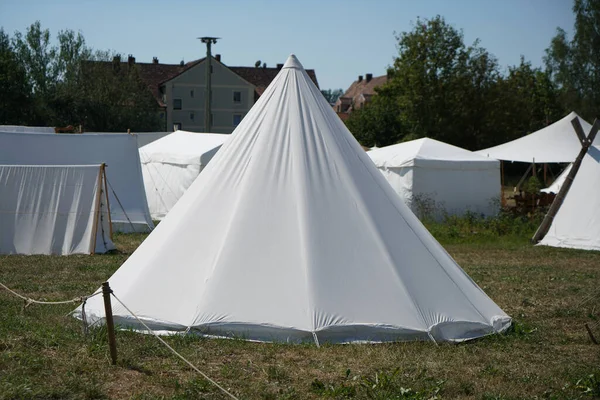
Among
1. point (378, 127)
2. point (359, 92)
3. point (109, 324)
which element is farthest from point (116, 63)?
point (109, 324)

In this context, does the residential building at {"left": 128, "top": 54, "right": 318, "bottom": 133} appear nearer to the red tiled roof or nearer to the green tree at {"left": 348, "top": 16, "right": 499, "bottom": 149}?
the red tiled roof

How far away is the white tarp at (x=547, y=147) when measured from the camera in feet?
88.8

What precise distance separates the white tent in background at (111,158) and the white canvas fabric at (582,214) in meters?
9.89

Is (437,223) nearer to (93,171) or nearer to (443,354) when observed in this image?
(93,171)

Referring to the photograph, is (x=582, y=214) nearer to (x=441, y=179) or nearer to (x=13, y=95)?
(x=441, y=179)

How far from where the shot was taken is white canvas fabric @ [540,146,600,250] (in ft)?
54.3

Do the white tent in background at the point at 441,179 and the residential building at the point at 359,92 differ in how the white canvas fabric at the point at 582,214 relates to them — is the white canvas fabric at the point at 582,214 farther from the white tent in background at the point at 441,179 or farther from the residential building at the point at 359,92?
the residential building at the point at 359,92

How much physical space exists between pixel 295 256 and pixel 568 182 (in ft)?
38.2

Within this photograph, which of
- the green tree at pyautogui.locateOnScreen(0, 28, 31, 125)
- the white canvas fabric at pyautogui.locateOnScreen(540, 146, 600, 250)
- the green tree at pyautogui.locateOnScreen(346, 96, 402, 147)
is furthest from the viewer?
the green tree at pyautogui.locateOnScreen(346, 96, 402, 147)

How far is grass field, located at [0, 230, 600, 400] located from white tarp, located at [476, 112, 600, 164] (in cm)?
1882

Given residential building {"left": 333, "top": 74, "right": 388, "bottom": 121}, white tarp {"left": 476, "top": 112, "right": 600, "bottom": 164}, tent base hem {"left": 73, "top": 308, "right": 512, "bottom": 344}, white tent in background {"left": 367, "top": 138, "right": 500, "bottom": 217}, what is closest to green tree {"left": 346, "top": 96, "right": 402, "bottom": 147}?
white tarp {"left": 476, "top": 112, "right": 600, "bottom": 164}

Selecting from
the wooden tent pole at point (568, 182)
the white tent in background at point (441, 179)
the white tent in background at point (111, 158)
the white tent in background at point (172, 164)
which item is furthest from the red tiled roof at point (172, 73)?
the wooden tent pole at point (568, 182)

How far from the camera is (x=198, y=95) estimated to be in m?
66.4

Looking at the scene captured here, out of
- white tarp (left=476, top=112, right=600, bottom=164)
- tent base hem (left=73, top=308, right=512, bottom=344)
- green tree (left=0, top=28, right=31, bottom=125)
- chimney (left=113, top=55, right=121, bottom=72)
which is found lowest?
tent base hem (left=73, top=308, right=512, bottom=344)
